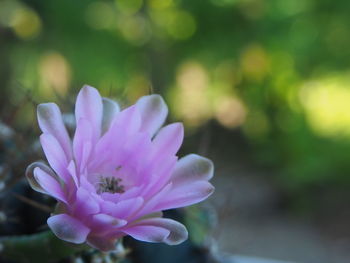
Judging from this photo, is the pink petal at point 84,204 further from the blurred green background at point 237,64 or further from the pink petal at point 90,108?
the blurred green background at point 237,64

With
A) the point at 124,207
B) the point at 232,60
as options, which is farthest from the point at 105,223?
the point at 232,60

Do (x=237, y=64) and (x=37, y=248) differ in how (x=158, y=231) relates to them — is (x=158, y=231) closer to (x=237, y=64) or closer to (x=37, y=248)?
(x=37, y=248)

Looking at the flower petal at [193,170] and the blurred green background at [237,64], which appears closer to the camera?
the flower petal at [193,170]

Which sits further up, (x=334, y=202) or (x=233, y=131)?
(x=233, y=131)

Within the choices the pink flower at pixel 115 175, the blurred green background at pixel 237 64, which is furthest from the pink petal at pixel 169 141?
the blurred green background at pixel 237 64

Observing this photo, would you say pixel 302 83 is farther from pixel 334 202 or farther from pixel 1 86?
pixel 1 86

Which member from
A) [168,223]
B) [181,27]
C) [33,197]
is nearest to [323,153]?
[181,27]
